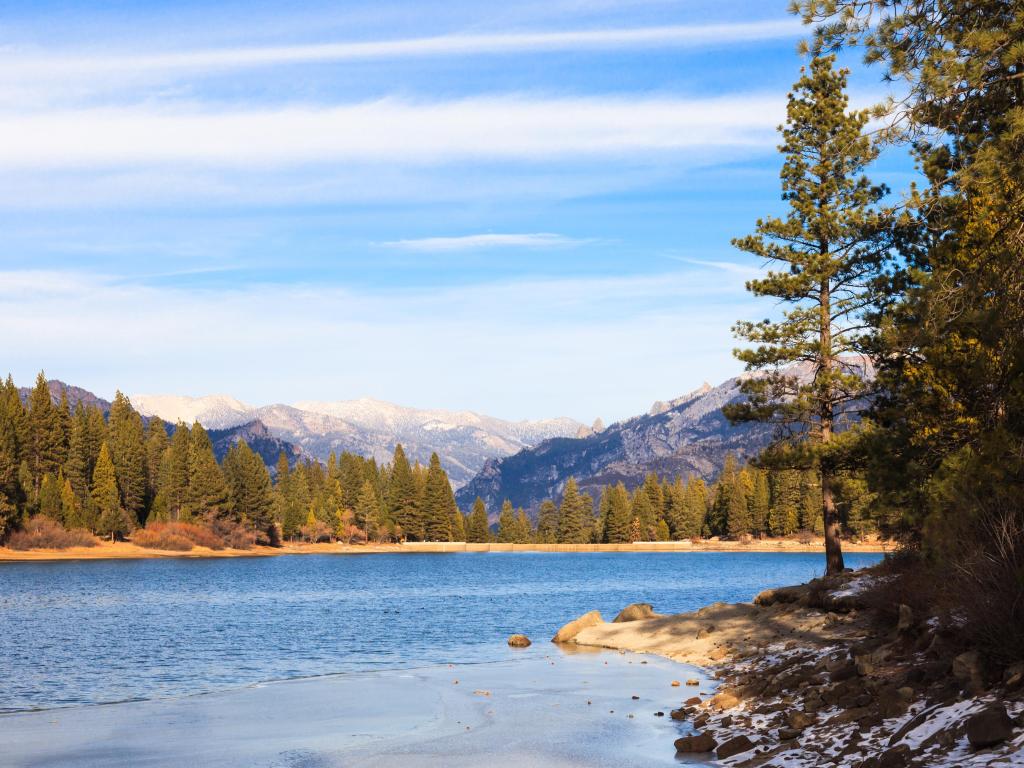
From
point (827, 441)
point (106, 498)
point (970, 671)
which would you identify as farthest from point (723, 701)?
point (106, 498)

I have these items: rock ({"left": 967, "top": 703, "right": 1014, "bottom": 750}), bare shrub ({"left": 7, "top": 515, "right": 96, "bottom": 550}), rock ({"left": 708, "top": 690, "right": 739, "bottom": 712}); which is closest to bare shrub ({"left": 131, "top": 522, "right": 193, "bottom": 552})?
bare shrub ({"left": 7, "top": 515, "right": 96, "bottom": 550})

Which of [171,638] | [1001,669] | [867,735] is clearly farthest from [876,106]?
[171,638]

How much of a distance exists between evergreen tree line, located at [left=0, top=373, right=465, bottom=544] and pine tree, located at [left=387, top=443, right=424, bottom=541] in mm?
190

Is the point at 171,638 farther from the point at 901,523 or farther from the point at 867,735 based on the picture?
the point at 867,735

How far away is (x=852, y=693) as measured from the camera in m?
19.7

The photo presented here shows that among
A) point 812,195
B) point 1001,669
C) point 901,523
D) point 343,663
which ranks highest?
point 812,195

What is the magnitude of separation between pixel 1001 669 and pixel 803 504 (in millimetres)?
176201

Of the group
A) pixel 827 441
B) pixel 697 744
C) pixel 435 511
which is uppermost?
pixel 827 441

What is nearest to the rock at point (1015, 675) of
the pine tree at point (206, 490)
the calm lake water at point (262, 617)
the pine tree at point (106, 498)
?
the calm lake water at point (262, 617)

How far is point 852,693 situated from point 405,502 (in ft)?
580

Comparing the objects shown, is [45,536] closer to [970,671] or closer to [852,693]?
[852,693]

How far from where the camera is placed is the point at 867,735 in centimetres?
1681

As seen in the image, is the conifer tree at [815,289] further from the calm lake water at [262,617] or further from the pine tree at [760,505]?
the pine tree at [760,505]

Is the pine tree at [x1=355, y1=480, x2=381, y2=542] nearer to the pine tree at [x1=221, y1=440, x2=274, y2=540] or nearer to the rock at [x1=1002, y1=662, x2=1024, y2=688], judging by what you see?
the pine tree at [x1=221, y1=440, x2=274, y2=540]
